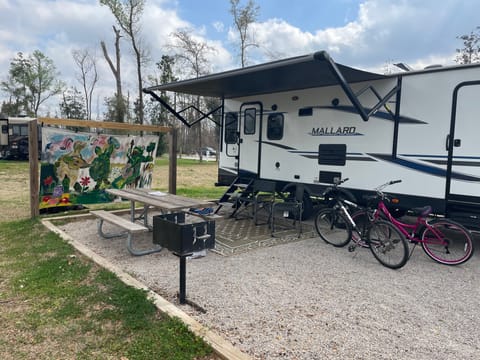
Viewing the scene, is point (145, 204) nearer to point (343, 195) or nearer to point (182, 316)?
point (182, 316)

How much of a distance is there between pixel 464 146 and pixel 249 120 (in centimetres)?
405

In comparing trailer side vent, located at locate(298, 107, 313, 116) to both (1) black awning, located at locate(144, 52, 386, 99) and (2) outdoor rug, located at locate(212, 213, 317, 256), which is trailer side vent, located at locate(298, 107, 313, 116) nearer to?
(1) black awning, located at locate(144, 52, 386, 99)

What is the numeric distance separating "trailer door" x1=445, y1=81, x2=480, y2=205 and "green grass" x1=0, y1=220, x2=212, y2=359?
4.07 m

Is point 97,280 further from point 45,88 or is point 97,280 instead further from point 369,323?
point 45,88

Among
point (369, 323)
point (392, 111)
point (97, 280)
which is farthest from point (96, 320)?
point (392, 111)

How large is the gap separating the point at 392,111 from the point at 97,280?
→ 460 cm

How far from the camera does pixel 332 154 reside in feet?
20.4

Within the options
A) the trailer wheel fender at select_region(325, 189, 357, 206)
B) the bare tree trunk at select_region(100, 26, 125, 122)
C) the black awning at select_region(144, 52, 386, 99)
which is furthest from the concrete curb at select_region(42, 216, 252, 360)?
the bare tree trunk at select_region(100, 26, 125, 122)

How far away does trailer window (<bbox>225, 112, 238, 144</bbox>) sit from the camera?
312 inches

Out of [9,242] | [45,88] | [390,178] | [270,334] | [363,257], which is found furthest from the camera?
[45,88]

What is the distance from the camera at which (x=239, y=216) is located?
7.14m

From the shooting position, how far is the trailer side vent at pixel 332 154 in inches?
239

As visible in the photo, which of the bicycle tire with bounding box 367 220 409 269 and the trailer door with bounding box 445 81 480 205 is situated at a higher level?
the trailer door with bounding box 445 81 480 205

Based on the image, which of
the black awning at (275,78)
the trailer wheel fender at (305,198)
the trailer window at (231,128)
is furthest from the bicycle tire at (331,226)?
the trailer window at (231,128)
